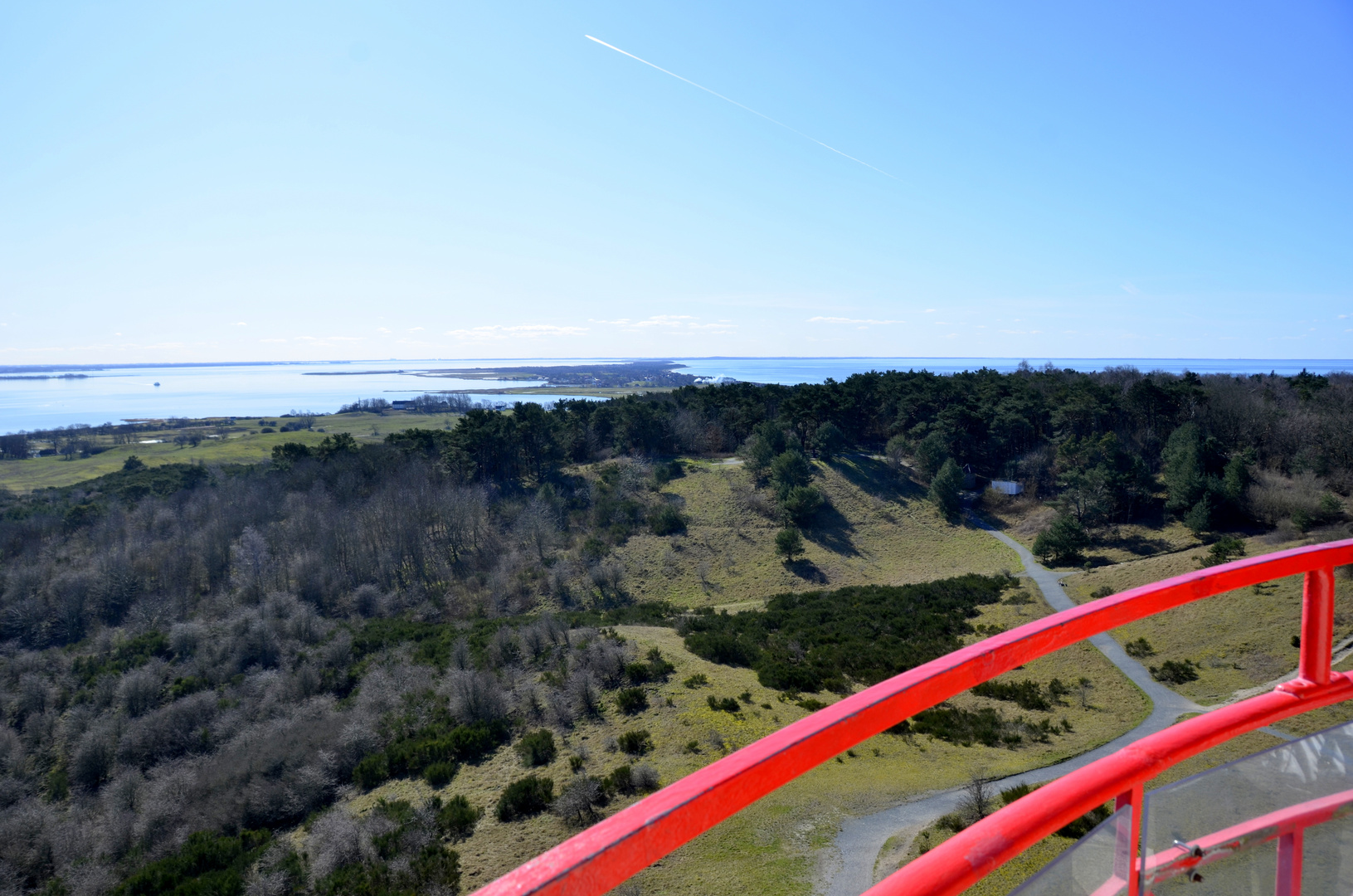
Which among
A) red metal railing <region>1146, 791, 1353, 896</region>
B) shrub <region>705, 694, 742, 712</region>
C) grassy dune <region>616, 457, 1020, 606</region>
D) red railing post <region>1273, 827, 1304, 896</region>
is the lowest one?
grassy dune <region>616, 457, 1020, 606</region>

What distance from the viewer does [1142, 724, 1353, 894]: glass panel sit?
1425mm

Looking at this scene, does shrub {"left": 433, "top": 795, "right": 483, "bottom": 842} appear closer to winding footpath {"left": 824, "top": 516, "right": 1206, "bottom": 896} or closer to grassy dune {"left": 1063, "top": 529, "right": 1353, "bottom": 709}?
winding footpath {"left": 824, "top": 516, "right": 1206, "bottom": 896}

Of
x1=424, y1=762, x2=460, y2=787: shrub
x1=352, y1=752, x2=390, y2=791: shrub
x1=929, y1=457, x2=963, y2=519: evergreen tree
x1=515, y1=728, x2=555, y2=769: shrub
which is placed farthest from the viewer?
x1=929, y1=457, x2=963, y2=519: evergreen tree

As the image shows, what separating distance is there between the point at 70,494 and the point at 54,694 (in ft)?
91.7

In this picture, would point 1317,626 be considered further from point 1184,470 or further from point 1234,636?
point 1184,470

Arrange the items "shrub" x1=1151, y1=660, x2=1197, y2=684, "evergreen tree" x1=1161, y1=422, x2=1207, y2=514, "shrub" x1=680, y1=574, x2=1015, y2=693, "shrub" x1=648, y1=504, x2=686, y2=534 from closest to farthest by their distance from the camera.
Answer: "shrub" x1=1151, y1=660, x2=1197, y2=684
"shrub" x1=680, y1=574, x2=1015, y2=693
"evergreen tree" x1=1161, y1=422, x2=1207, y2=514
"shrub" x1=648, y1=504, x2=686, y2=534

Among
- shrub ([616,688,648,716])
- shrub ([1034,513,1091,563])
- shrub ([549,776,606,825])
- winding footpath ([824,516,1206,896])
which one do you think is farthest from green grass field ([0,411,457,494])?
winding footpath ([824,516,1206,896])

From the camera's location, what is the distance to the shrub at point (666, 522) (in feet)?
124

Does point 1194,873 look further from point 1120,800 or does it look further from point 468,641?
point 468,641

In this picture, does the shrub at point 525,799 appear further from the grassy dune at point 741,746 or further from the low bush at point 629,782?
the low bush at point 629,782

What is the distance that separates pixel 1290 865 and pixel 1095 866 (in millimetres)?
571

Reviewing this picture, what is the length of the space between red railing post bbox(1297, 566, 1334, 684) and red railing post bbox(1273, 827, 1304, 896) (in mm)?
478

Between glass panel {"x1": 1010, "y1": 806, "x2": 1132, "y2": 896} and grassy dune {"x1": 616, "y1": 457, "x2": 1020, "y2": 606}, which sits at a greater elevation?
glass panel {"x1": 1010, "y1": 806, "x2": 1132, "y2": 896}

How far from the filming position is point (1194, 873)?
4.72 ft
